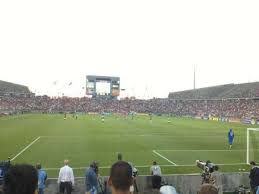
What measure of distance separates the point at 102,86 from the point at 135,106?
18.3 meters

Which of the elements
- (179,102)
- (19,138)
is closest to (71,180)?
(19,138)

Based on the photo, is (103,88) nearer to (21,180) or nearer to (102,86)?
(102,86)

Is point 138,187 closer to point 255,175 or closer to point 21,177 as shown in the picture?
point 255,175

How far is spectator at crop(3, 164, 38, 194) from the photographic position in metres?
3.81

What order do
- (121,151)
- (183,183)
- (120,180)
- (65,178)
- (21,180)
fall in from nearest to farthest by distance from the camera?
(21,180)
(120,180)
(65,178)
(183,183)
(121,151)

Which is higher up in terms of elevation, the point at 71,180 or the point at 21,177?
the point at 21,177

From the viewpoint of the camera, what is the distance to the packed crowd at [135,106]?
93.1 metres

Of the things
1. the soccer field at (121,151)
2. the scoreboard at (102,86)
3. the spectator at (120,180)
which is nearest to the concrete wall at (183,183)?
the soccer field at (121,151)

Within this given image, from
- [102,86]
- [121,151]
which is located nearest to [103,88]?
[102,86]

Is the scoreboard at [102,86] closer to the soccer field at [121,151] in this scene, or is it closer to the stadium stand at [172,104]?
the stadium stand at [172,104]

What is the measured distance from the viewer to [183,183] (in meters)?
16.8

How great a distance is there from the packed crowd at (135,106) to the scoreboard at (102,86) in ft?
19.2

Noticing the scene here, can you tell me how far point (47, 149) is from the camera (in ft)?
98.3

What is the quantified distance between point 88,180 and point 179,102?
11715 cm
